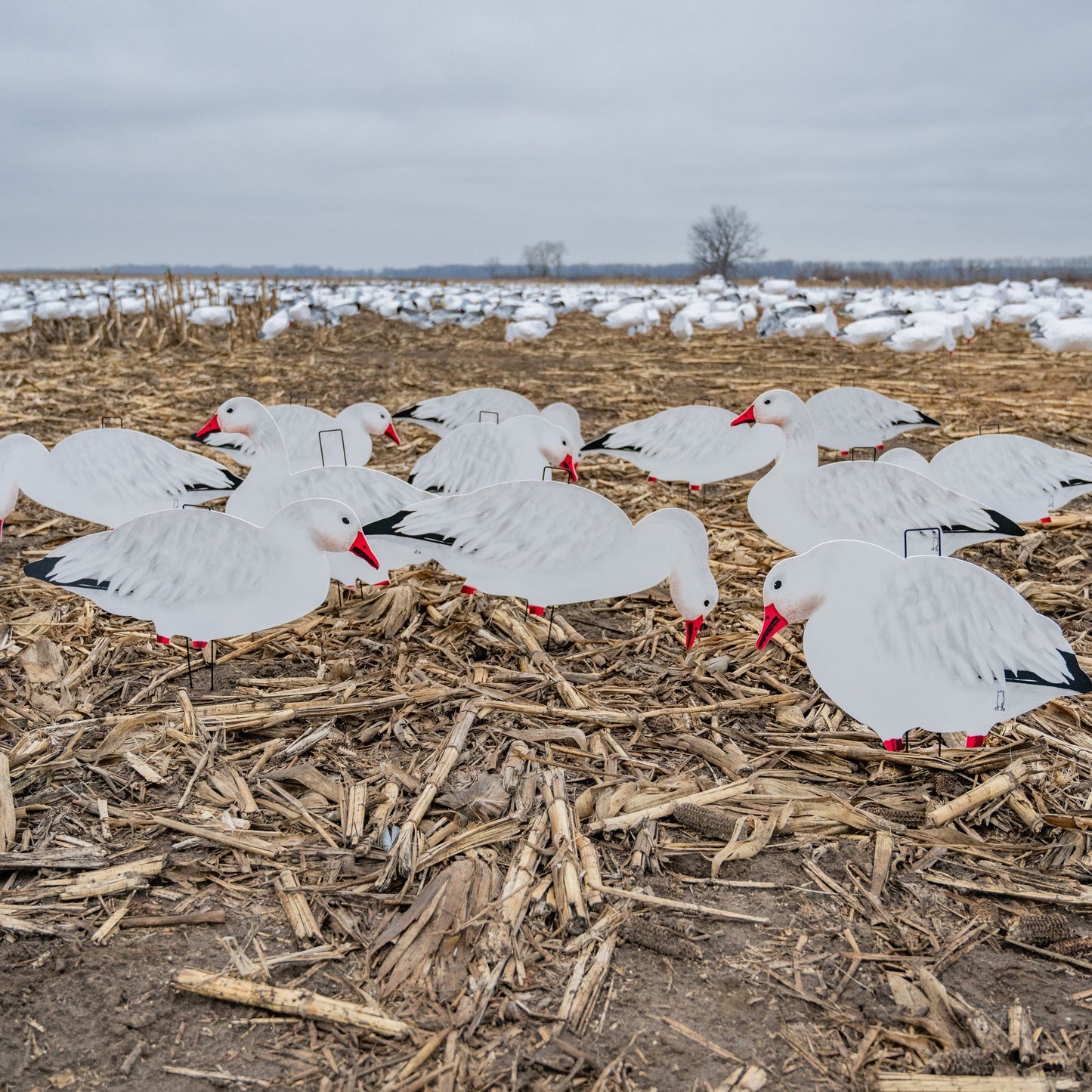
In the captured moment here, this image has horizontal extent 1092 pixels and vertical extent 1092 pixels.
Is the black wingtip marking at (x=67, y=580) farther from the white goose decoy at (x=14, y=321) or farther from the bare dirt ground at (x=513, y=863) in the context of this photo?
the white goose decoy at (x=14, y=321)

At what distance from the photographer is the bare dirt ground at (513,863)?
8.16ft

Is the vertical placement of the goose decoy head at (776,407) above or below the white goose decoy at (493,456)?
above

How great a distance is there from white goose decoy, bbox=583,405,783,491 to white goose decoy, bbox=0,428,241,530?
2.84 m

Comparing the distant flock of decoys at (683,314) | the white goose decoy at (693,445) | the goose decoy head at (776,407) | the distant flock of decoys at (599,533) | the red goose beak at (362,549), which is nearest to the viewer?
the distant flock of decoys at (599,533)

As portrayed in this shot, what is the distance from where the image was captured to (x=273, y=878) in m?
3.15

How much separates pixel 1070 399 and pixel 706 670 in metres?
9.93

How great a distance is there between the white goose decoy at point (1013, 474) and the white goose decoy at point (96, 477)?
4194 millimetres

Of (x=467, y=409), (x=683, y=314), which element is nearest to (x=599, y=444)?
(x=467, y=409)

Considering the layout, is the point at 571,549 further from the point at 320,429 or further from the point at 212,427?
the point at 320,429

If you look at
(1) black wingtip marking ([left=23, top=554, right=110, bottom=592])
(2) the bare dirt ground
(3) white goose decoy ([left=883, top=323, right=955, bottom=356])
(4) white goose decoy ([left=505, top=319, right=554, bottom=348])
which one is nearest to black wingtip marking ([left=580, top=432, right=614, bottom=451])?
(2) the bare dirt ground

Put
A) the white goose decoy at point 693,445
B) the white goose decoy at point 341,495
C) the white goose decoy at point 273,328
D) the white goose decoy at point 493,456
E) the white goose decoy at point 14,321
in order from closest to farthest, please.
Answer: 1. the white goose decoy at point 341,495
2. the white goose decoy at point 493,456
3. the white goose decoy at point 693,445
4. the white goose decoy at point 14,321
5. the white goose decoy at point 273,328

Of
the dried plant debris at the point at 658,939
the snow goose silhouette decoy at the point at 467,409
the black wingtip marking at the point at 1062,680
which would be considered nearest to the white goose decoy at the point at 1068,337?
the snow goose silhouette decoy at the point at 467,409

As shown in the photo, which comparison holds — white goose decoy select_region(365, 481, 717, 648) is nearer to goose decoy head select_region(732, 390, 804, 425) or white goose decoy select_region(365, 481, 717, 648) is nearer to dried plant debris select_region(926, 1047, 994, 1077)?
goose decoy head select_region(732, 390, 804, 425)

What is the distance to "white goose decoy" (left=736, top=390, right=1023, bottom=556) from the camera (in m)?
4.76
